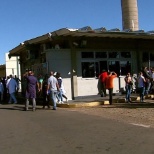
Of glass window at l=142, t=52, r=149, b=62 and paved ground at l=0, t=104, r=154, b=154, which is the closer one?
paved ground at l=0, t=104, r=154, b=154

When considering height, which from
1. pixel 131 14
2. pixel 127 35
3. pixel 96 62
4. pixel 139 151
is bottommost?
pixel 139 151

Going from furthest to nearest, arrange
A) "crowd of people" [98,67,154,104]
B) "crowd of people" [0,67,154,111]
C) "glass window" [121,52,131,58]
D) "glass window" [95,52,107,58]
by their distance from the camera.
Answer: "glass window" [121,52,131,58]
"glass window" [95,52,107,58]
"crowd of people" [98,67,154,104]
"crowd of people" [0,67,154,111]

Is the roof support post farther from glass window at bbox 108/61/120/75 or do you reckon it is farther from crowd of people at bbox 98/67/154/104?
glass window at bbox 108/61/120/75

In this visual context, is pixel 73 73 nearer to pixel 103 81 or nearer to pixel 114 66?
pixel 103 81

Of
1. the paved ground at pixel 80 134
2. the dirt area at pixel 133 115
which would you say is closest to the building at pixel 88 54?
the dirt area at pixel 133 115

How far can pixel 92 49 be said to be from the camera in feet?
71.6

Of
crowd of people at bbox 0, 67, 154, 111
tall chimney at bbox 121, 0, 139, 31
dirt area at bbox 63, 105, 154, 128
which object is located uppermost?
tall chimney at bbox 121, 0, 139, 31

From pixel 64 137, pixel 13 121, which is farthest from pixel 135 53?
pixel 64 137

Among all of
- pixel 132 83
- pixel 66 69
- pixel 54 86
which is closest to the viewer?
pixel 54 86

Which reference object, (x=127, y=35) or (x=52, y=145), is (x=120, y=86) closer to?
(x=127, y=35)

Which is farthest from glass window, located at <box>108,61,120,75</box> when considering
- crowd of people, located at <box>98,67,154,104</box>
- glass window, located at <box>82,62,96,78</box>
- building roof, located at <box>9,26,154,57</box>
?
building roof, located at <box>9,26,154,57</box>

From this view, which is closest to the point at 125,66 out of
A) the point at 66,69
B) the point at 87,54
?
the point at 87,54

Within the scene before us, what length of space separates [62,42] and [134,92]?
5701 mm

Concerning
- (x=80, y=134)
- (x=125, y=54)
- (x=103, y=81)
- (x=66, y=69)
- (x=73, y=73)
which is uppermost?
(x=125, y=54)
